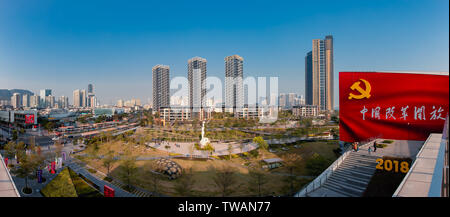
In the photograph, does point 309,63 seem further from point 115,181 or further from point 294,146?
point 115,181

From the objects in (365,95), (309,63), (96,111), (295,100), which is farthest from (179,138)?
(295,100)

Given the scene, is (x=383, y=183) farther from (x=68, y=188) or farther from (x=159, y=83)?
(x=159, y=83)

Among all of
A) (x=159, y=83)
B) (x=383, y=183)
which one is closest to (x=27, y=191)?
(x=383, y=183)

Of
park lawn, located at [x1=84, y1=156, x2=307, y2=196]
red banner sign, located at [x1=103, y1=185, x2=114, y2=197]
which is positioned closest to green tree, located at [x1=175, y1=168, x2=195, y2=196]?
park lawn, located at [x1=84, y1=156, x2=307, y2=196]

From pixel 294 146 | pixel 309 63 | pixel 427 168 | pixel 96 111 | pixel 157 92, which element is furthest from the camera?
pixel 96 111

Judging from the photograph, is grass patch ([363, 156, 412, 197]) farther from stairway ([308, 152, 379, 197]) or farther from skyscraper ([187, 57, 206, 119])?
skyscraper ([187, 57, 206, 119])
